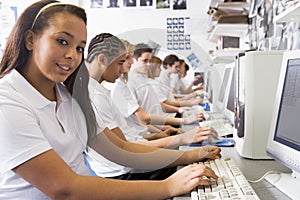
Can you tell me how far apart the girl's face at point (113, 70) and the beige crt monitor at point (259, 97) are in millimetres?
578

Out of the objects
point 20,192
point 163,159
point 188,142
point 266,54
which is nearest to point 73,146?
point 20,192

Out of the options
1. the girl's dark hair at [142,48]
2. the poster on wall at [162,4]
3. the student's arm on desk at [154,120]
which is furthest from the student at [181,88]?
the girl's dark hair at [142,48]

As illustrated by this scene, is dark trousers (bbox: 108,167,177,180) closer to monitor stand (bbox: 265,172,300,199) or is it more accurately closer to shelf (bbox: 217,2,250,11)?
monitor stand (bbox: 265,172,300,199)

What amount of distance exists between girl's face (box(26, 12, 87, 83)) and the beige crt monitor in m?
0.63

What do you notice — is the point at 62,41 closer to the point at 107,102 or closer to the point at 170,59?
the point at 107,102

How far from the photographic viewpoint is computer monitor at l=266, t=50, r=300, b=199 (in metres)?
0.88

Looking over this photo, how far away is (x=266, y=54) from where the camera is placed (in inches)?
49.1

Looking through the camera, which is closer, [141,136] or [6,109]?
[6,109]

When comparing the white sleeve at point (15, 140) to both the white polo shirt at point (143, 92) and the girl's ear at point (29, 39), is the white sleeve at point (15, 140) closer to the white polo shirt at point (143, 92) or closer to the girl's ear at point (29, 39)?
the girl's ear at point (29, 39)

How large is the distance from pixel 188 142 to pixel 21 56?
0.77m

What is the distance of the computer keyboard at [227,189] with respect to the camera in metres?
0.75

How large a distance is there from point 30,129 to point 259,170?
0.70m

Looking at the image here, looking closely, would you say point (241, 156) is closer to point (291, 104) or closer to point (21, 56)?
point (291, 104)

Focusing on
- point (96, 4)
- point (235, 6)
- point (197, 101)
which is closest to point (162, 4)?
point (96, 4)
